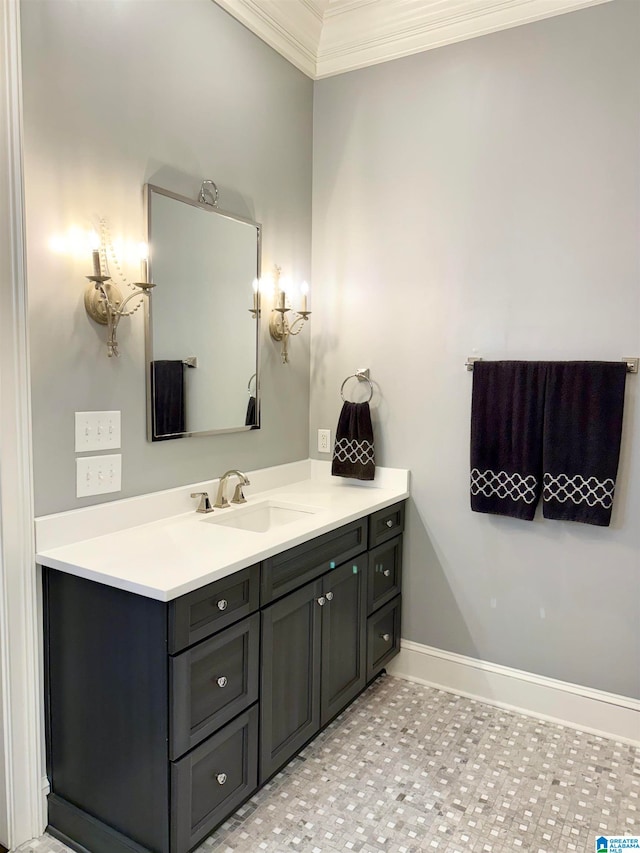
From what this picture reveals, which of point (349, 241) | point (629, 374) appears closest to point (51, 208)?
point (349, 241)

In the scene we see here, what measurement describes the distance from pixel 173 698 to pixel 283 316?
5.57ft

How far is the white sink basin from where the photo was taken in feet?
7.75

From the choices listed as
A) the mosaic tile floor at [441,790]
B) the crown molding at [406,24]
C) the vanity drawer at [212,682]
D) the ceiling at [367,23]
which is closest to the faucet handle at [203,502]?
the vanity drawer at [212,682]

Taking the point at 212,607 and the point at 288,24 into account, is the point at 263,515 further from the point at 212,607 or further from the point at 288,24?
the point at 288,24

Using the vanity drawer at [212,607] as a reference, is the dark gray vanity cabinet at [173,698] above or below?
below

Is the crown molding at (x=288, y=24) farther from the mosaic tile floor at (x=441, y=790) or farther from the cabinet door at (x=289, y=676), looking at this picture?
the mosaic tile floor at (x=441, y=790)

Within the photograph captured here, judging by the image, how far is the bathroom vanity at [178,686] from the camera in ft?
5.27

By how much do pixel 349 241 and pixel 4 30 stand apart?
5.28 ft

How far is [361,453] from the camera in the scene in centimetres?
281

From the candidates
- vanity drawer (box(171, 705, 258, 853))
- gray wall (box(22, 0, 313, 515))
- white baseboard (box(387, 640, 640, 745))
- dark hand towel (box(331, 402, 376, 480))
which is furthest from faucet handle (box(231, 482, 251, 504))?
white baseboard (box(387, 640, 640, 745))

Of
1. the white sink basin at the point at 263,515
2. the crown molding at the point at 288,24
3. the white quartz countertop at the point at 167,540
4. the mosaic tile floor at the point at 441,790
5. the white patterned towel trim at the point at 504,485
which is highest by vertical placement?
the crown molding at the point at 288,24

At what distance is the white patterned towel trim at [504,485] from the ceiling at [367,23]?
70.4 inches

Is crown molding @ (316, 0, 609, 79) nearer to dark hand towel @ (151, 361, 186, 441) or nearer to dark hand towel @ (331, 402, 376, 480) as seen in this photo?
dark hand towel @ (331, 402, 376, 480)

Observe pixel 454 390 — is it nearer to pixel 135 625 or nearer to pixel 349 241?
pixel 349 241
